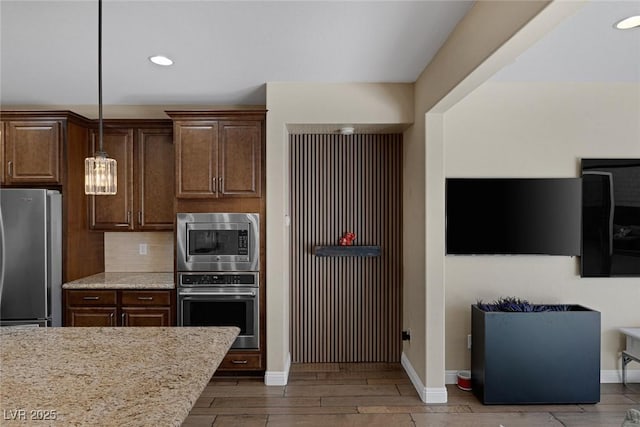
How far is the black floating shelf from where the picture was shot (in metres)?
4.03

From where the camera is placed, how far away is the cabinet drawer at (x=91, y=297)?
369cm

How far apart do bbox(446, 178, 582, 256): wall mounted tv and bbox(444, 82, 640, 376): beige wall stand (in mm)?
88

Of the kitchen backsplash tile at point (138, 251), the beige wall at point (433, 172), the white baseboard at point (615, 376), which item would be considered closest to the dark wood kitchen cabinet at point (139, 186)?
the kitchen backsplash tile at point (138, 251)

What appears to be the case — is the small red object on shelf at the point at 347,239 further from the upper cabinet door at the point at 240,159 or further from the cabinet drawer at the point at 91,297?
the cabinet drawer at the point at 91,297

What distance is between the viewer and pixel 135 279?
153 inches

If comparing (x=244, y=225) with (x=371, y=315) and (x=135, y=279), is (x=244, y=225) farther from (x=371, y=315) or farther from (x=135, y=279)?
(x=371, y=315)

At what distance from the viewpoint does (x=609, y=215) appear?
3586 millimetres

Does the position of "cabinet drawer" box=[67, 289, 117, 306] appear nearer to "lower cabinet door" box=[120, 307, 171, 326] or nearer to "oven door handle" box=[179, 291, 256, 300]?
"lower cabinet door" box=[120, 307, 171, 326]

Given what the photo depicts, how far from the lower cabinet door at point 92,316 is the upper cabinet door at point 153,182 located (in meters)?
0.81

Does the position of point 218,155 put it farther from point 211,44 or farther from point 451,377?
point 451,377

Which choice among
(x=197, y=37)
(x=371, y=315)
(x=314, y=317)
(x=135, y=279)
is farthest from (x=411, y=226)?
(x=135, y=279)

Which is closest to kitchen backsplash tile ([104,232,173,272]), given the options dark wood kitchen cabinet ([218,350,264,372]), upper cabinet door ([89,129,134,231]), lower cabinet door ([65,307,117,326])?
upper cabinet door ([89,129,134,231])

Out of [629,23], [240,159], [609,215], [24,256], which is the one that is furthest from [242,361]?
[629,23]

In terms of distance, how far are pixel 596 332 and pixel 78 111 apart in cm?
491
